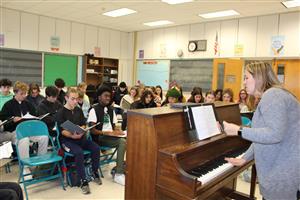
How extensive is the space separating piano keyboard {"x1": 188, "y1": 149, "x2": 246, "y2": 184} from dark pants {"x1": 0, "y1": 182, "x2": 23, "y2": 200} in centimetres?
135

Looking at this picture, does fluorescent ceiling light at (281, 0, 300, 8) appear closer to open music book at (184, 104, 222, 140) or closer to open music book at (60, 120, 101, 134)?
open music book at (184, 104, 222, 140)

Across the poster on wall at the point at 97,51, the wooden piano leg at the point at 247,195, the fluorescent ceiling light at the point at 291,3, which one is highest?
the fluorescent ceiling light at the point at 291,3

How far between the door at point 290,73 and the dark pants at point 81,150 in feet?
15.9

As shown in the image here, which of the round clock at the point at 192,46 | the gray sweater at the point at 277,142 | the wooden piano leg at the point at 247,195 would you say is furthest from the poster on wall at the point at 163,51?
the gray sweater at the point at 277,142

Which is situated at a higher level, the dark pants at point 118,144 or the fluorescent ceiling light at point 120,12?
the fluorescent ceiling light at point 120,12

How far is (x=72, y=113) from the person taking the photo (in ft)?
11.3

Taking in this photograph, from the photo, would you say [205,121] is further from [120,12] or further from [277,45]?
[120,12]

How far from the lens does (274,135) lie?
4.93 feet

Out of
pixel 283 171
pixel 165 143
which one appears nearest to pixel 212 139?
pixel 165 143

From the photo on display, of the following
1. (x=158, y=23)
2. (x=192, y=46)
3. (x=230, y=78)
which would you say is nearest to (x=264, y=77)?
(x=230, y=78)

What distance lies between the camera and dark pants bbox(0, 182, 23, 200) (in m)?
1.91

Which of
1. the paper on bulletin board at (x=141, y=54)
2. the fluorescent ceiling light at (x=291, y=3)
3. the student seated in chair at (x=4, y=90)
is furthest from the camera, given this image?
the paper on bulletin board at (x=141, y=54)

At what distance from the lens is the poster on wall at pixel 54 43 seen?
293 inches

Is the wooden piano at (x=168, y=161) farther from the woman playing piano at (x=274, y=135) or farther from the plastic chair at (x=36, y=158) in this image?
the plastic chair at (x=36, y=158)
